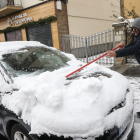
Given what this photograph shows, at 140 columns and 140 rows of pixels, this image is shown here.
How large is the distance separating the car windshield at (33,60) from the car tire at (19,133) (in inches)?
31.5

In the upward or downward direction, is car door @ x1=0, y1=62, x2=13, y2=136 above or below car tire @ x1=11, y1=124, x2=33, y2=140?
above

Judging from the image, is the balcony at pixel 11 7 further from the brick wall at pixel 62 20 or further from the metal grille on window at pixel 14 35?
the brick wall at pixel 62 20

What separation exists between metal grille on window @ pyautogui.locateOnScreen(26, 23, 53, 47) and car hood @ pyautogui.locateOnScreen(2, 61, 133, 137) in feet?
27.7

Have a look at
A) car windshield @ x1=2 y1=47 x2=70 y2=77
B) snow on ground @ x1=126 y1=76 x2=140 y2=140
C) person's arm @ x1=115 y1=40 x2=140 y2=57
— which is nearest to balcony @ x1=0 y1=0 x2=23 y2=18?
car windshield @ x1=2 y1=47 x2=70 y2=77

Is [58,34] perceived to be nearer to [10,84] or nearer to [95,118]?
[10,84]

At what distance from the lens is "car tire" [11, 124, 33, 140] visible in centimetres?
171

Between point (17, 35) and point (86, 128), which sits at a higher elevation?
point (17, 35)

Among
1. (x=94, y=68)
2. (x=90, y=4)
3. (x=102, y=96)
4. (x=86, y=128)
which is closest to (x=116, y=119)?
(x=102, y=96)

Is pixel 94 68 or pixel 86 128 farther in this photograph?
pixel 94 68

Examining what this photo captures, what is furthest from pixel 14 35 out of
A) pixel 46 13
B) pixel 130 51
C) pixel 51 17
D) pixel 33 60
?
pixel 130 51

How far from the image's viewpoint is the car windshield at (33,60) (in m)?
2.42

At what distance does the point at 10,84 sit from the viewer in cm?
204

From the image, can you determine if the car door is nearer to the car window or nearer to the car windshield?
the car window

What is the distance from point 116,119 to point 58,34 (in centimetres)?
834
